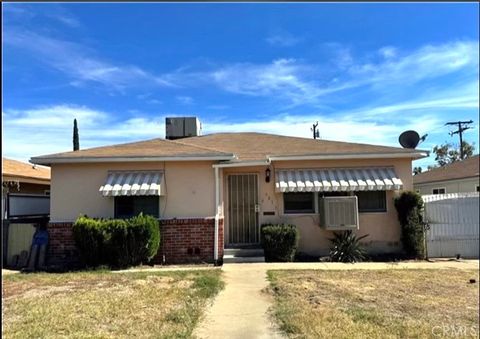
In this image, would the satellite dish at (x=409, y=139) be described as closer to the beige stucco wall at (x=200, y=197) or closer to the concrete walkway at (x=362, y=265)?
the beige stucco wall at (x=200, y=197)

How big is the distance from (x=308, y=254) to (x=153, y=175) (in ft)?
16.7

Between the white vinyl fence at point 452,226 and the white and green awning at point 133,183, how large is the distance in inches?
305

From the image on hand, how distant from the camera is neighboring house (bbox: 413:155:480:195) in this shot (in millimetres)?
20641

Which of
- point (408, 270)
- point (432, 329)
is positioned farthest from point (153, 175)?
point (432, 329)

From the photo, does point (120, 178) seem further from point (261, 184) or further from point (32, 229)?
point (261, 184)

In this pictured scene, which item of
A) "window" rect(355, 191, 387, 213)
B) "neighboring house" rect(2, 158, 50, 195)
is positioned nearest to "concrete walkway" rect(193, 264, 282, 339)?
"window" rect(355, 191, 387, 213)

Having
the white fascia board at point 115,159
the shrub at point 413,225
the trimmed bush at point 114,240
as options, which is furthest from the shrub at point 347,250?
the trimmed bush at point 114,240

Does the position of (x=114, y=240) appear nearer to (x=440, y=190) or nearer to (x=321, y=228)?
(x=321, y=228)

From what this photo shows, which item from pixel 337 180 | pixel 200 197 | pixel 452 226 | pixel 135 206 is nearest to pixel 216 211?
pixel 200 197

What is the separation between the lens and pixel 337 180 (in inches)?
506

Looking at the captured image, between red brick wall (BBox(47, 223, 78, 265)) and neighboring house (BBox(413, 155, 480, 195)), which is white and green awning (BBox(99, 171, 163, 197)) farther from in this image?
neighboring house (BBox(413, 155, 480, 195))

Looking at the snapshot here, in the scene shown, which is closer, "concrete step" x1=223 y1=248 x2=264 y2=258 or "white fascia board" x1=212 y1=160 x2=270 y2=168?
"concrete step" x1=223 y1=248 x2=264 y2=258

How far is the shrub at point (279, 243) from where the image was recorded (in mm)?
12000

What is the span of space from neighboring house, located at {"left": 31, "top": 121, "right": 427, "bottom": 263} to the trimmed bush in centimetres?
91
